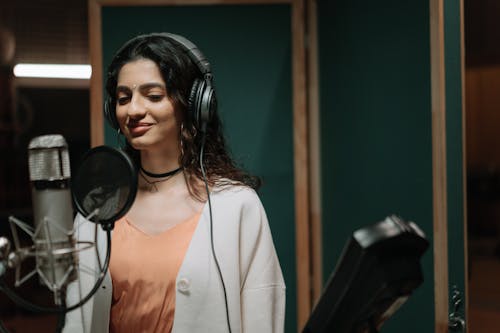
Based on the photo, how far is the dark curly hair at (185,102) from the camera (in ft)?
4.71

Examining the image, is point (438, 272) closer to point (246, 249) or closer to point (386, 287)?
point (246, 249)

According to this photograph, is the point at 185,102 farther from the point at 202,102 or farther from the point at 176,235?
the point at 176,235

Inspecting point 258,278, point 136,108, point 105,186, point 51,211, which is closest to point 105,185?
point 105,186

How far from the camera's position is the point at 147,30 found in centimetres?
229

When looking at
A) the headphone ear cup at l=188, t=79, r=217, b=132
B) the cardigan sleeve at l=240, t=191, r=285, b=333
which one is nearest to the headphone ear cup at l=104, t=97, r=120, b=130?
the headphone ear cup at l=188, t=79, r=217, b=132

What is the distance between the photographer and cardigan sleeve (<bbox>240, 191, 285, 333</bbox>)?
55.5 inches

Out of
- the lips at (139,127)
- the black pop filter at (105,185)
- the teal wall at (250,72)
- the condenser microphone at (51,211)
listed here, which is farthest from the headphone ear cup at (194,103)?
the teal wall at (250,72)

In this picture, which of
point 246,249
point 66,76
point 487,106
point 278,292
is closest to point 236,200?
point 246,249

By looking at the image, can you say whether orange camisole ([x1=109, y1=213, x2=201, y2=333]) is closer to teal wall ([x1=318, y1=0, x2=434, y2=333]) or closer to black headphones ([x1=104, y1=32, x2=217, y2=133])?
black headphones ([x1=104, y1=32, x2=217, y2=133])

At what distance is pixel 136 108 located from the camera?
4.56 ft

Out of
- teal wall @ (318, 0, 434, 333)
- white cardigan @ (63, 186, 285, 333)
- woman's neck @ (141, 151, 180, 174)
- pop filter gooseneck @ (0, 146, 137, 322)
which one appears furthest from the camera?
teal wall @ (318, 0, 434, 333)

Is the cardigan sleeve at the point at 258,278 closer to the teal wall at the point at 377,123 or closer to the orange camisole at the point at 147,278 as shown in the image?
the orange camisole at the point at 147,278

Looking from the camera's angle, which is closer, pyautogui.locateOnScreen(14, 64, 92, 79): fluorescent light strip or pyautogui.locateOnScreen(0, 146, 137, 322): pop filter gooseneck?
pyautogui.locateOnScreen(0, 146, 137, 322): pop filter gooseneck

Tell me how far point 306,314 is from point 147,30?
1.26 metres
